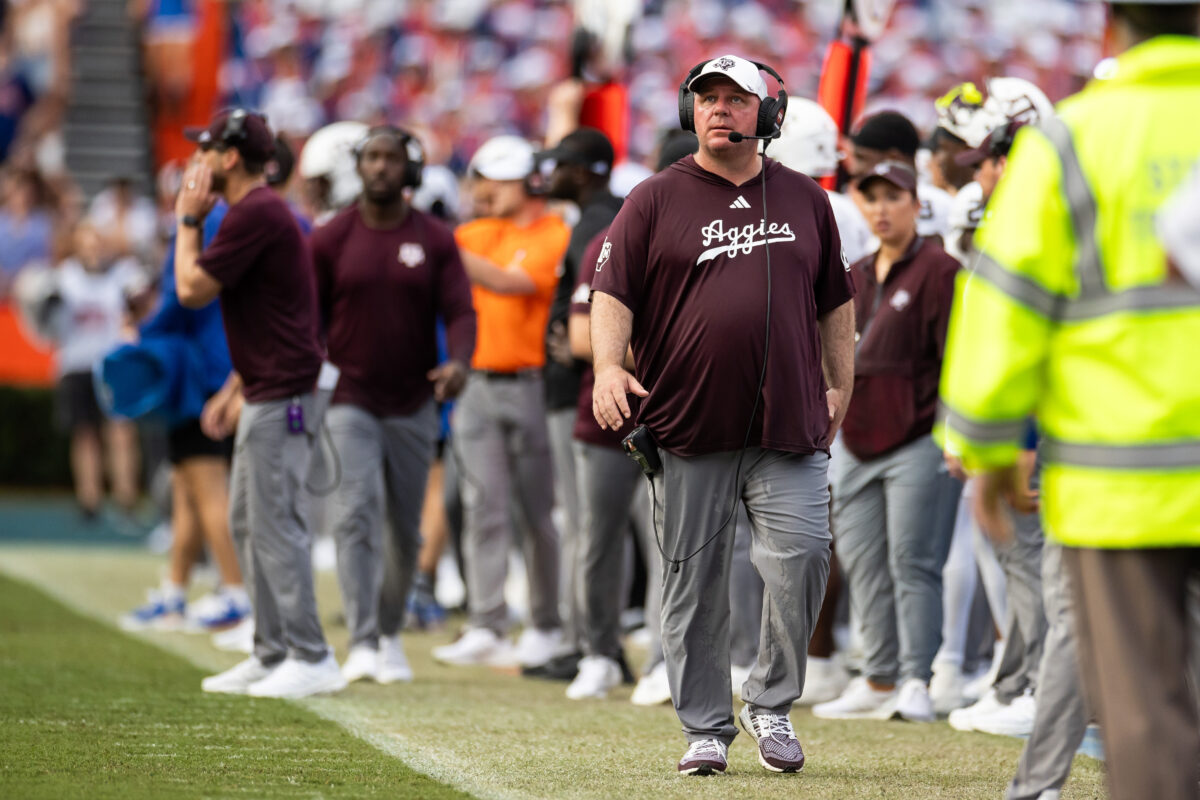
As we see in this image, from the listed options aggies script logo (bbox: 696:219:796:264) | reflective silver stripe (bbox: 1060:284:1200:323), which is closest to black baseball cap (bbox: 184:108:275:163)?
aggies script logo (bbox: 696:219:796:264)

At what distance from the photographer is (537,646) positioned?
8797 mm

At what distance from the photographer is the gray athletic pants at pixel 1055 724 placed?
4324mm

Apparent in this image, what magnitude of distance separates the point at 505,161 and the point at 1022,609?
365 centimetres

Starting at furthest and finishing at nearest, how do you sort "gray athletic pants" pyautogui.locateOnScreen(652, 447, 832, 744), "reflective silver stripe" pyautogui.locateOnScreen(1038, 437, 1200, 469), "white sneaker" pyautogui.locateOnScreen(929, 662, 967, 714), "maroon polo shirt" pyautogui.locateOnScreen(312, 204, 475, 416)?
"maroon polo shirt" pyautogui.locateOnScreen(312, 204, 475, 416) → "white sneaker" pyautogui.locateOnScreen(929, 662, 967, 714) → "gray athletic pants" pyautogui.locateOnScreen(652, 447, 832, 744) → "reflective silver stripe" pyautogui.locateOnScreen(1038, 437, 1200, 469)

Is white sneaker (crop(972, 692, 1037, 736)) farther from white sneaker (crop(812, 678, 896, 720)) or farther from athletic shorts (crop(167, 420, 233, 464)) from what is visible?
athletic shorts (crop(167, 420, 233, 464))

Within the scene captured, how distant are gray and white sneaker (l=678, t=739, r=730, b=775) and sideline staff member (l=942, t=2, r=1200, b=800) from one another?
87.6 inches

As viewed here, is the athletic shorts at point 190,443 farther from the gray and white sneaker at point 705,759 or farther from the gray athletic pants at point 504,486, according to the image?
the gray and white sneaker at point 705,759

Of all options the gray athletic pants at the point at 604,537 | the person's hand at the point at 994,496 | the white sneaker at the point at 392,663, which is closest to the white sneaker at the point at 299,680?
the white sneaker at the point at 392,663

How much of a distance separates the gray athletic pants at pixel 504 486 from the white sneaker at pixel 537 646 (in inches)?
1.6

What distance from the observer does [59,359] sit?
16250mm

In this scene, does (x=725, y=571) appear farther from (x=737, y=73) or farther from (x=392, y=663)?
(x=392, y=663)

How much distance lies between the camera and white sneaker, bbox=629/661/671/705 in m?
7.40

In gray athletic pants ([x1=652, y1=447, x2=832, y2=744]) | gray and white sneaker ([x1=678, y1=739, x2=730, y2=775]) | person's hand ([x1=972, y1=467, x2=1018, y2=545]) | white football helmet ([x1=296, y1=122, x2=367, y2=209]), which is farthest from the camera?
white football helmet ([x1=296, y1=122, x2=367, y2=209])

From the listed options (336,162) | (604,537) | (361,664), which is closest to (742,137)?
(604,537)
